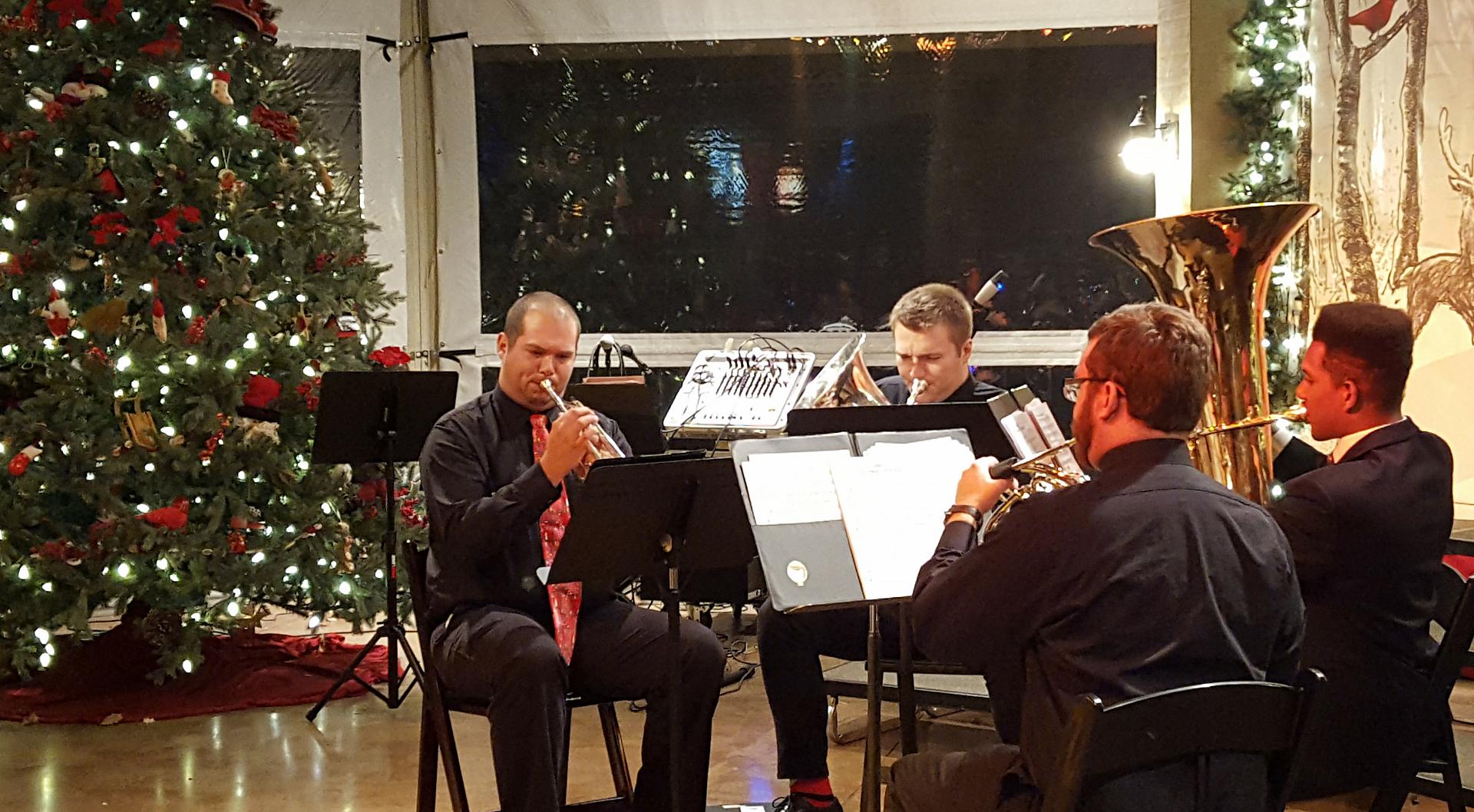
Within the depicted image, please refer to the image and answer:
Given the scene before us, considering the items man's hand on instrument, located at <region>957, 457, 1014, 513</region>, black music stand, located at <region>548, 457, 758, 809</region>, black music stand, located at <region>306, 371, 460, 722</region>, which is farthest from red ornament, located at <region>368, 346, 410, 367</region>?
man's hand on instrument, located at <region>957, 457, 1014, 513</region>

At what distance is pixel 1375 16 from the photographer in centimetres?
544

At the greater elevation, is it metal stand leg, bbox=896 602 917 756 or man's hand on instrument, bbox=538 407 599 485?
man's hand on instrument, bbox=538 407 599 485

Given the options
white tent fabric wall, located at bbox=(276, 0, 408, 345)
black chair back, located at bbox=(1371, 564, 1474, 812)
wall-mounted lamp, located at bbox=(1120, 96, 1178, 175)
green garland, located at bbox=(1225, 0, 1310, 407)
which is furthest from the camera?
white tent fabric wall, located at bbox=(276, 0, 408, 345)

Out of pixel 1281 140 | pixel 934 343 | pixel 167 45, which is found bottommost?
pixel 934 343

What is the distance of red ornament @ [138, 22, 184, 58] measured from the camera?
5020mm

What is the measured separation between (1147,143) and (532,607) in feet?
13.7

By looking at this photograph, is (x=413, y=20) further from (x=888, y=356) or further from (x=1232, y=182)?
(x=1232, y=182)

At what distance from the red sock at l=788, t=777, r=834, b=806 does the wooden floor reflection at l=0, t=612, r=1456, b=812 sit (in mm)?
257

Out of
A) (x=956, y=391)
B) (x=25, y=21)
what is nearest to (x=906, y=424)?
(x=956, y=391)

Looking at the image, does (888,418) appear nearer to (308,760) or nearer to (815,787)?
(815,787)

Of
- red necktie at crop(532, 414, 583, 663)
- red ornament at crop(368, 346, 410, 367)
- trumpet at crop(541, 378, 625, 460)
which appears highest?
red ornament at crop(368, 346, 410, 367)

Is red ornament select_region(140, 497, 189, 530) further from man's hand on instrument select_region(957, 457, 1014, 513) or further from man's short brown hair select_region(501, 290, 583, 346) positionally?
man's hand on instrument select_region(957, 457, 1014, 513)

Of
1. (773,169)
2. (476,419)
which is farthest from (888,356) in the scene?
(476,419)

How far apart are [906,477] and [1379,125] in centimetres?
383
